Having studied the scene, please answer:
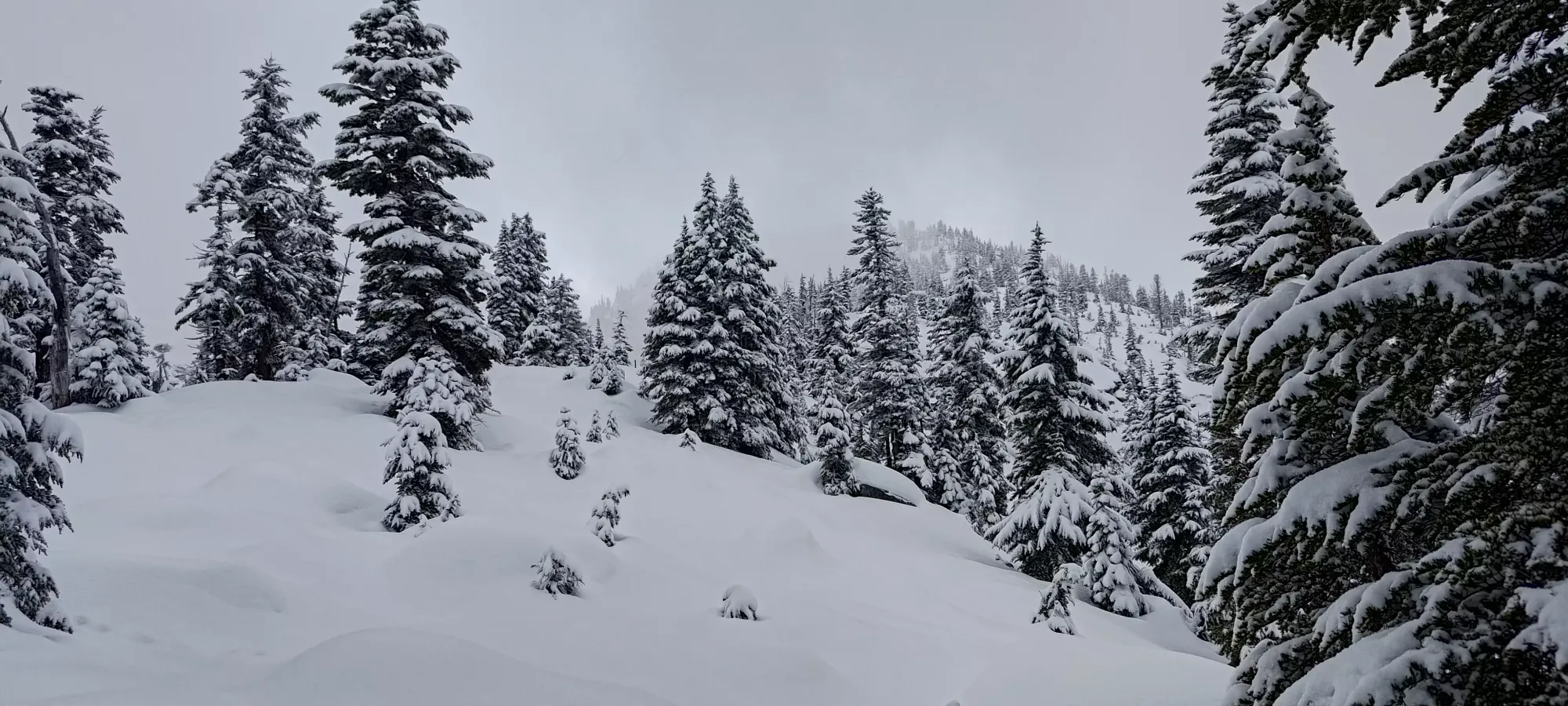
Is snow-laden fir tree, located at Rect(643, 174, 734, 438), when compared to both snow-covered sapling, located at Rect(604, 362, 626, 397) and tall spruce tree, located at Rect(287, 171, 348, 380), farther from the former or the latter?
tall spruce tree, located at Rect(287, 171, 348, 380)

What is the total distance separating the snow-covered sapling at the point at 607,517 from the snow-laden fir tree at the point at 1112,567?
11353mm

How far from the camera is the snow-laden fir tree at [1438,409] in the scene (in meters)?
2.82

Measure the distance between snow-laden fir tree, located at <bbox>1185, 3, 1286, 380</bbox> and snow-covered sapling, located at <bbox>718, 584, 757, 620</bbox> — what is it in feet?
33.6

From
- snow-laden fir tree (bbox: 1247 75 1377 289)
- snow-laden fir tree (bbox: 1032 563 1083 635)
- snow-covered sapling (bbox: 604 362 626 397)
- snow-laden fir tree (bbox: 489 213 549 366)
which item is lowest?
snow-laden fir tree (bbox: 1032 563 1083 635)

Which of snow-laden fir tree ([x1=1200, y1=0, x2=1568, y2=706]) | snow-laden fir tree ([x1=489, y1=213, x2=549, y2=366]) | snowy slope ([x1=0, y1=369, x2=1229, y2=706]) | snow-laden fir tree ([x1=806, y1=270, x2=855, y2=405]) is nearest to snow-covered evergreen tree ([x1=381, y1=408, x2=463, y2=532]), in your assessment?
snowy slope ([x1=0, y1=369, x2=1229, y2=706])

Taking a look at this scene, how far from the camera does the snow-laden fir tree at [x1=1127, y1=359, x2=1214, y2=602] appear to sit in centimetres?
2388

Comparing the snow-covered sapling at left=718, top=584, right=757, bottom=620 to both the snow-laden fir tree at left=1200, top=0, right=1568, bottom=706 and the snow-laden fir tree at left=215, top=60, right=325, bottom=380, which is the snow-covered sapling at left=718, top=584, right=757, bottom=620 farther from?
the snow-laden fir tree at left=215, top=60, right=325, bottom=380

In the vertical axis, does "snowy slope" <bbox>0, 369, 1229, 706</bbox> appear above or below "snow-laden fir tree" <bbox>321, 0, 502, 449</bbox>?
below

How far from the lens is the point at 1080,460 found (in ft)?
66.9

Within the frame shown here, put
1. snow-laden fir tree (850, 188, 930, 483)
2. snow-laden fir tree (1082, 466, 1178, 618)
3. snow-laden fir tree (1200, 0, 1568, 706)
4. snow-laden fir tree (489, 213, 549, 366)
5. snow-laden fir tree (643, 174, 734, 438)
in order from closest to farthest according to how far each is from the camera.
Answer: snow-laden fir tree (1200, 0, 1568, 706) → snow-laden fir tree (1082, 466, 1178, 618) → snow-laden fir tree (643, 174, 734, 438) → snow-laden fir tree (850, 188, 930, 483) → snow-laden fir tree (489, 213, 549, 366)

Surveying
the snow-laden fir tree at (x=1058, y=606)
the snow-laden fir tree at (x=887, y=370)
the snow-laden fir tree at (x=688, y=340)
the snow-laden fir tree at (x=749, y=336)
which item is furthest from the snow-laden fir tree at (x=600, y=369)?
the snow-laden fir tree at (x=1058, y=606)

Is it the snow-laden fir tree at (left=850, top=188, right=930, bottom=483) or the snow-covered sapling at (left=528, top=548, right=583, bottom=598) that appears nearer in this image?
the snow-covered sapling at (left=528, top=548, right=583, bottom=598)

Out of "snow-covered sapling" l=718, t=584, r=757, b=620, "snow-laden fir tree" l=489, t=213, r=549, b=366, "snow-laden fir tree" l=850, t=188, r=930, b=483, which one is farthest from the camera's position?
"snow-laden fir tree" l=489, t=213, r=549, b=366

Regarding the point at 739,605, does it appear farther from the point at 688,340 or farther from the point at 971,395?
the point at 971,395
